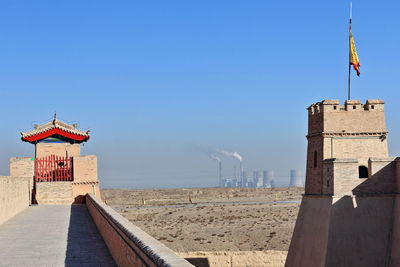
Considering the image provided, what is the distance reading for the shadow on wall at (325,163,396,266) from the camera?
23.9 meters

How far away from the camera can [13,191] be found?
20.7 meters

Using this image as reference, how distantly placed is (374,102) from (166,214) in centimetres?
3690

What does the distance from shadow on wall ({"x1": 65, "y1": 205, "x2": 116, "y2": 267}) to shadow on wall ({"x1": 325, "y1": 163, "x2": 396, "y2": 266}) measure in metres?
10.8

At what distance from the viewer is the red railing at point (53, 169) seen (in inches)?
Result: 1112

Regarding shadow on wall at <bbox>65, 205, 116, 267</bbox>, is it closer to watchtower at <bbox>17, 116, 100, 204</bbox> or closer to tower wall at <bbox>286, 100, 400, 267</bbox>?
watchtower at <bbox>17, 116, 100, 204</bbox>

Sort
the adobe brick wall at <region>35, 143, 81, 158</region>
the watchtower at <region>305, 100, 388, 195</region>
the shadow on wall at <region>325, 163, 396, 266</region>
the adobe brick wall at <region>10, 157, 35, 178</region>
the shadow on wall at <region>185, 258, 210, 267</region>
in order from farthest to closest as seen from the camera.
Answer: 1. the adobe brick wall at <region>35, 143, 81, 158</region>
2. the shadow on wall at <region>185, 258, 210, 267</region>
3. the adobe brick wall at <region>10, 157, 35, 178</region>
4. the watchtower at <region>305, 100, 388, 195</region>
5. the shadow on wall at <region>325, 163, 396, 266</region>

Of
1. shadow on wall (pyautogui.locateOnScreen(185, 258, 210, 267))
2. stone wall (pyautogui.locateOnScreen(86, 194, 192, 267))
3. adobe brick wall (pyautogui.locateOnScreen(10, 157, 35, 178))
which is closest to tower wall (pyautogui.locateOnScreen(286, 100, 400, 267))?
shadow on wall (pyautogui.locateOnScreen(185, 258, 210, 267))

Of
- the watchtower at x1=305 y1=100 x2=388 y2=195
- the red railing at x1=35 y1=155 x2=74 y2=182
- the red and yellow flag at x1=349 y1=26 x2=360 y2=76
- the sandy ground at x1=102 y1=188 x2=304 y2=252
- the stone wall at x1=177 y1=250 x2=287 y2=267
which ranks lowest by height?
the sandy ground at x1=102 y1=188 x2=304 y2=252

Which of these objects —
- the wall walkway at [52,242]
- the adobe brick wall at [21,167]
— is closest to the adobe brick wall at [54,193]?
the adobe brick wall at [21,167]

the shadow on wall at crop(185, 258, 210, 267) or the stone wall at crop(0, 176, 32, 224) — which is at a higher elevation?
the stone wall at crop(0, 176, 32, 224)

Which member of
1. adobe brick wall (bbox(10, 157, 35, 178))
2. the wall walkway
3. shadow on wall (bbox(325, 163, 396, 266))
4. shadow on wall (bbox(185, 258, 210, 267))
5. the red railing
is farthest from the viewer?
shadow on wall (bbox(185, 258, 210, 267))

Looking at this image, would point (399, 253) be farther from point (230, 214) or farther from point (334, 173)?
point (230, 214)

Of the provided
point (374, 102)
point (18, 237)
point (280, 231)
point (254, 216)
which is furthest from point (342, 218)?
point (254, 216)

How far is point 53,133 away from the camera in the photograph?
29750mm
